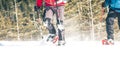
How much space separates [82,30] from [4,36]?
1281 cm

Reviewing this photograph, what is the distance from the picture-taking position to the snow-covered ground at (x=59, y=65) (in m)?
4.49

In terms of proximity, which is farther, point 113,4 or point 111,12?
point 111,12

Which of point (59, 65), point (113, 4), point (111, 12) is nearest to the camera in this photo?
point (59, 65)

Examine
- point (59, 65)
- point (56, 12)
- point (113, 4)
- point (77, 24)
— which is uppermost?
point (113, 4)

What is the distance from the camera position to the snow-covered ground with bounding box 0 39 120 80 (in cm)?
449

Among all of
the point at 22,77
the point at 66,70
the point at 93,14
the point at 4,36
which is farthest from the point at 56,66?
the point at 4,36

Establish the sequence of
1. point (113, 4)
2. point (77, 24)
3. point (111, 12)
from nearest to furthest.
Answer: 1. point (113, 4)
2. point (111, 12)
3. point (77, 24)

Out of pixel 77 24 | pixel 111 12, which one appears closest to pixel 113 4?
pixel 111 12

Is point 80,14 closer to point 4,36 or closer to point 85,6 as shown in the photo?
point 85,6

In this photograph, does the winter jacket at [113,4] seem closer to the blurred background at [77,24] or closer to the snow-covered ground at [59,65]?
the snow-covered ground at [59,65]

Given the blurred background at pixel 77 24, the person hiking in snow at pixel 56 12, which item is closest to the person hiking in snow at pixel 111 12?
the person hiking in snow at pixel 56 12

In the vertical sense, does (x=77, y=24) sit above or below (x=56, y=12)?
below

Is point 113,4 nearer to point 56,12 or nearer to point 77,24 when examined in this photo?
point 56,12

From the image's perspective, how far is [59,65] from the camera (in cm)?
511
